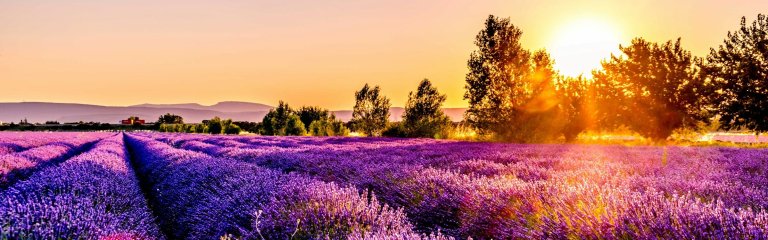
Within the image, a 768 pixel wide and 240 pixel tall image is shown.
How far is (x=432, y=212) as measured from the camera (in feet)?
11.8

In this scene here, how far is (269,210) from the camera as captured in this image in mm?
3170

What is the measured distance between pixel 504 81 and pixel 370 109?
28.6 metres

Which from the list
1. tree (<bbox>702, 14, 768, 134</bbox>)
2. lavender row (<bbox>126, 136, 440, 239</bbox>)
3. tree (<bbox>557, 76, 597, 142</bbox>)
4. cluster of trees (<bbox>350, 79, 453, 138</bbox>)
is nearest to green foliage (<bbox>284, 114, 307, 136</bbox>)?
cluster of trees (<bbox>350, 79, 453, 138</bbox>)

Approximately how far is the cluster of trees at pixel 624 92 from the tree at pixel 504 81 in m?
0.06

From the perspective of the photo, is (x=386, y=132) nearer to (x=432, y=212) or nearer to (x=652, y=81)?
(x=652, y=81)

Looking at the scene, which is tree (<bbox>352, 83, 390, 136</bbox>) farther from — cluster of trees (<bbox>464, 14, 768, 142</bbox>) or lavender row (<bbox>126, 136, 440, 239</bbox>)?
lavender row (<bbox>126, 136, 440, 239</bbox>)

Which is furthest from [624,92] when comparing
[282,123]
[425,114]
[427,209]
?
[282,123]

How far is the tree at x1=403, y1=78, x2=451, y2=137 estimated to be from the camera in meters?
37.6

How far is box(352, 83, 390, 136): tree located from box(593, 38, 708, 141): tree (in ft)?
86.2

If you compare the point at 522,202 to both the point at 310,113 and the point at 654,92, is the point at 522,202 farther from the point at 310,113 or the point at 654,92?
the point at 310,113

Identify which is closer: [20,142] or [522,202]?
[522,202]

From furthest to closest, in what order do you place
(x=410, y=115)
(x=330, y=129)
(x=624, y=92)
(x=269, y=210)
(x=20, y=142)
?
(x=330, y=129)
(x=410, y=115)
(x=624, y=92)
(x=20, y=142)
(x=269, y=210)

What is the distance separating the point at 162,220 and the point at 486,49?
957 inches

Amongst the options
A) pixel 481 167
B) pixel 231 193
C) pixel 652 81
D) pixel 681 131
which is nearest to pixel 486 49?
pixel 652 81
